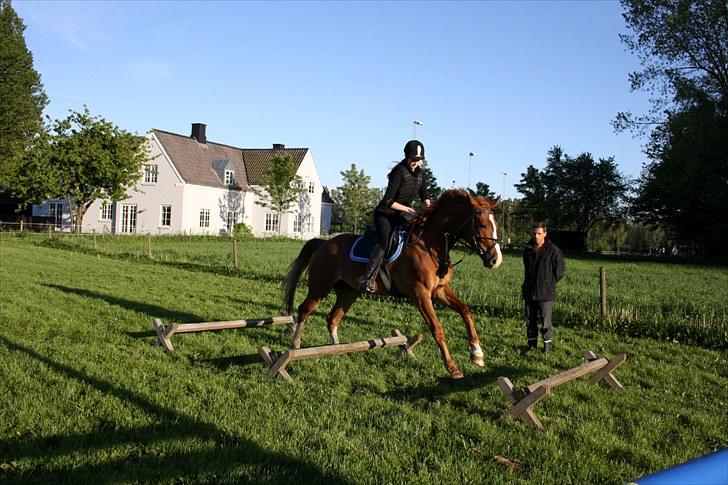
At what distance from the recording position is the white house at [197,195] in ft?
175

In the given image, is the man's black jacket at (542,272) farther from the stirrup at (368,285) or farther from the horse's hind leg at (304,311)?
the horse's hind leg at (304,311)

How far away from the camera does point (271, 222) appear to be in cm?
6359

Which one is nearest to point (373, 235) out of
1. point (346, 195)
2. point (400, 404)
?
point (400, 404)

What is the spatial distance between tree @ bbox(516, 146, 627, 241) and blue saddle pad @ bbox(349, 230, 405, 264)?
78.0 m

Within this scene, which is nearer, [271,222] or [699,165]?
[699,165]

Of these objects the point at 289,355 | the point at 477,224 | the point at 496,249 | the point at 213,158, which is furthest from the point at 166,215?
the point at 496,249

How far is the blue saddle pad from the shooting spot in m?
8.16

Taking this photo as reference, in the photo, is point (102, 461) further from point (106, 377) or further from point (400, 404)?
point (400, 404)

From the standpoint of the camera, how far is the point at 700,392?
777 centimetres

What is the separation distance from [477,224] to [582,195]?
270 ft

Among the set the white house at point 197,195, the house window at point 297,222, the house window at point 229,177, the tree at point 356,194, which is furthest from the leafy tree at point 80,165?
the tree at point 356,194

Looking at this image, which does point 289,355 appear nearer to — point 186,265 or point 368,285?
point 368,285

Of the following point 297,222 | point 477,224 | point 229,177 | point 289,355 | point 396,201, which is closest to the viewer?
point 289,355

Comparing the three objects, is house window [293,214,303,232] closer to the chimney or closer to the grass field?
the chimney
